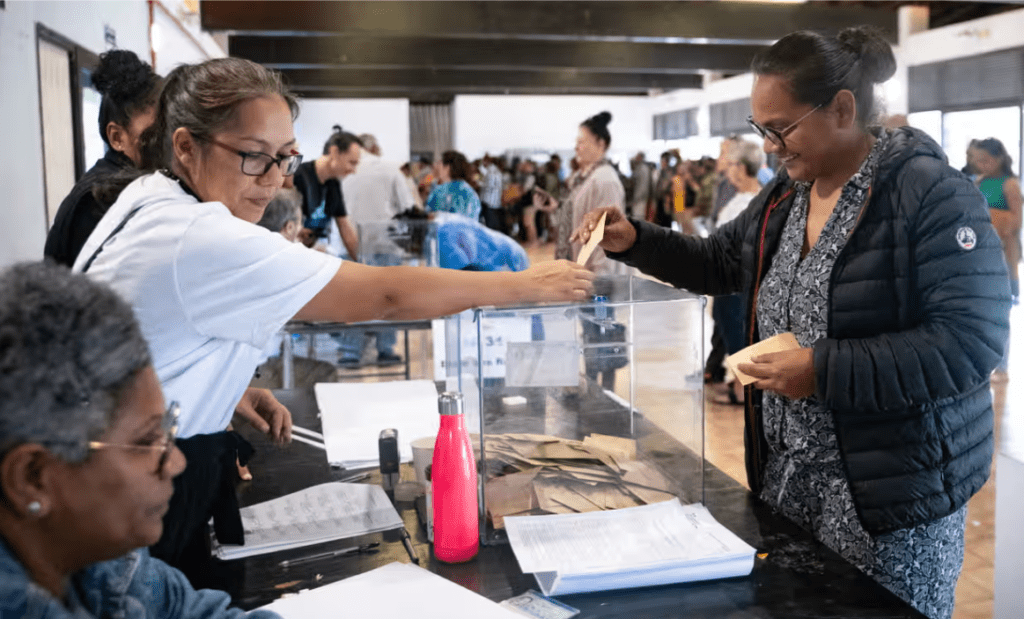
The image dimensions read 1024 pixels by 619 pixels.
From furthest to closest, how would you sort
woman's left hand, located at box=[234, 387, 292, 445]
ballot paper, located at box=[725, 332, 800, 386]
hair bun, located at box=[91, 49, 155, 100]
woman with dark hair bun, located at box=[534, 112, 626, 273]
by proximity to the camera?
woman with dark hair bun, located at box=[534, 112, 626, 273] < hair bun, located at box=[91, 49, 155, 100] < woman's left hand, located at box=[234, 387, 292, 445] < ballot paper, located at box=[725, 332, 800, 386]

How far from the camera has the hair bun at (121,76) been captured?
7.68 ft

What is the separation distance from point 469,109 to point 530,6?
1100 centimetres

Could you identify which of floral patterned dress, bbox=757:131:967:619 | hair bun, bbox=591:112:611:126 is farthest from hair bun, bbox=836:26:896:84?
hair bun, bbox=591:112:611:126

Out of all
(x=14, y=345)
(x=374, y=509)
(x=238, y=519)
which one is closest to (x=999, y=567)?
(x=374, y=509)

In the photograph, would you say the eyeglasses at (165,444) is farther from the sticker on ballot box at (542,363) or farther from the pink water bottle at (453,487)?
the sticker on ballot box at (542,363)

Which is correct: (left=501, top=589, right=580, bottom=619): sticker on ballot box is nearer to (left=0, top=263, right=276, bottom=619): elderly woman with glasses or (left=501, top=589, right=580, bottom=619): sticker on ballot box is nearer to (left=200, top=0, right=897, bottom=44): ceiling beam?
(left=0, top=263, right=276, bottom=619): elderly woman with glasses

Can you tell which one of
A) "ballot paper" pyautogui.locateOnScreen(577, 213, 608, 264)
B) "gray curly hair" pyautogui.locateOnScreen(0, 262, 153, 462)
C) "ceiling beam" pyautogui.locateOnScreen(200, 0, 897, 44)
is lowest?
"gray curly hair" pyautogui.locateOnScreen(0, 262, 153, 462)

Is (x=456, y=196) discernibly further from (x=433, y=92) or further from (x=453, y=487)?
(x=433, y=92)

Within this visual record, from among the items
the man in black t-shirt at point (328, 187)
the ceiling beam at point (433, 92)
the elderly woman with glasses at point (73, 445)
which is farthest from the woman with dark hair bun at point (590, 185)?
the ceiling beam at point (433, 92)

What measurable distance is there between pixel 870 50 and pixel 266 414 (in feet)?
4.50

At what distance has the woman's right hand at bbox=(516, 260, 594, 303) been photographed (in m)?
1.35

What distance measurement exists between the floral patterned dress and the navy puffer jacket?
0.03 m

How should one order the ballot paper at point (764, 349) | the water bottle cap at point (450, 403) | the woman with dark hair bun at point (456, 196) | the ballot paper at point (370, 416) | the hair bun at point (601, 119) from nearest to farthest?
the water bottle cap at point (450, 403) → the ballot paper at point (764, 349) → the ballot paper at point (370, 416) → the hair bun at point (601, 119) → the woman with dark hair bun at point (456, 196)

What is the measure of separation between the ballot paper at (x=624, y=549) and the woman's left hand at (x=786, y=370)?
256 mm
